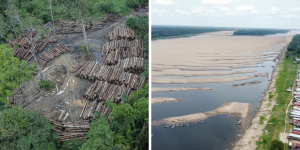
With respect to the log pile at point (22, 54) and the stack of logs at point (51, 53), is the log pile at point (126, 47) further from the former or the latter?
the log pile at point (22, 54)

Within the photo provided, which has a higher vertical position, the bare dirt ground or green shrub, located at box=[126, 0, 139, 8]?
green shrub, located at box=[126, 0, 139, 8]

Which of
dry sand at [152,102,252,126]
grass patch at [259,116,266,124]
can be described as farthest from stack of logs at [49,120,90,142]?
grass patch at [259,116,266,124]

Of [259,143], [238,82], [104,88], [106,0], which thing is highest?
[106,0]

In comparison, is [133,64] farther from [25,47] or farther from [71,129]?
[25,47]

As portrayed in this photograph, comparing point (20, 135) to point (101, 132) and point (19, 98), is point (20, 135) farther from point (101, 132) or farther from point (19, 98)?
point (19, 98)

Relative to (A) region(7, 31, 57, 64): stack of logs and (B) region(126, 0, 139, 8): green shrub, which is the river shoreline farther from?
(B) region(126, 0, 139, 8): green shrub

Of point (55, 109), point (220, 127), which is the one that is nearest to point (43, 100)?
point (55, 109)

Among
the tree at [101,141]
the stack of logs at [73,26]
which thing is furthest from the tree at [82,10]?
the tree at [101,141]
